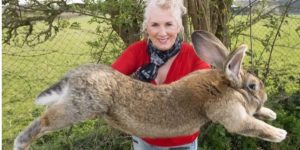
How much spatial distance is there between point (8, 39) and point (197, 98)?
322 cm

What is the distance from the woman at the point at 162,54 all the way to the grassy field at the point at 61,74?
1.91m

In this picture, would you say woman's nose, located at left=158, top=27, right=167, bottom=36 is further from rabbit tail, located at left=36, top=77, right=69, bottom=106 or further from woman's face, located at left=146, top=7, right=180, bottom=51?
rabbit tail, located at left=36, top=77, right=69, bottom=106

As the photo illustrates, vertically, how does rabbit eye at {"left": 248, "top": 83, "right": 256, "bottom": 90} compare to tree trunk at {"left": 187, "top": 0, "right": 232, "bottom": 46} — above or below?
below

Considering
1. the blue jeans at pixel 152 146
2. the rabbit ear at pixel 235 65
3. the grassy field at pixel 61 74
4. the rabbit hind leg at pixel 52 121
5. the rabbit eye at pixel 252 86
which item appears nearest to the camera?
the rabbit hind leg at pixel 52 121

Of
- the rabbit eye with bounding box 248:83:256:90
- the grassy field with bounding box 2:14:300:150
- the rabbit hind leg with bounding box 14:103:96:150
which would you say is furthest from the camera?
the grassy field with bounding box 2:14:300:150

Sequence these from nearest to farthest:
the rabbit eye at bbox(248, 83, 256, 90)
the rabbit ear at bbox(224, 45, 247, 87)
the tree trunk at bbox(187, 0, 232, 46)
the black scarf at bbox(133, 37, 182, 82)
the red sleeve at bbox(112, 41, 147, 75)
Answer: the rabbit ear at bbox(224, 45, 247, 87)
the rabbit eye at bbox(248, 83, 256, 90)
the black scarf at bbox(133, 37, 182, 82)
the red sleeve at bbox(112, 41, 147, 75)
the tree trunk at bbox(187, 0, 232, 46)

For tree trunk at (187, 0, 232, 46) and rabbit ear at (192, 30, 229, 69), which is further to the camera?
tree trunk at (187, 0, 232, 46)

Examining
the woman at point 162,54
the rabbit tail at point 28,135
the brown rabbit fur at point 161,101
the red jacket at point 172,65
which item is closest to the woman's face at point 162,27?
the woman at point 162,54

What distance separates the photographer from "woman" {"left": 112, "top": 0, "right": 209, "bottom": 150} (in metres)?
3.28

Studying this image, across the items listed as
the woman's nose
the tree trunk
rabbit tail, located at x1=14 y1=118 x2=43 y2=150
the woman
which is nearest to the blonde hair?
the woman

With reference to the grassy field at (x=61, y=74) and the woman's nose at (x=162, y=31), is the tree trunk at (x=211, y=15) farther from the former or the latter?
the woman's nose at (x=162, y=31)

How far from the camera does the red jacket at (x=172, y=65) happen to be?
3318 millimetres

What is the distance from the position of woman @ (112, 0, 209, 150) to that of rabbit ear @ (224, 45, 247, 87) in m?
0.37

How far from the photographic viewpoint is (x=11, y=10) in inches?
218
